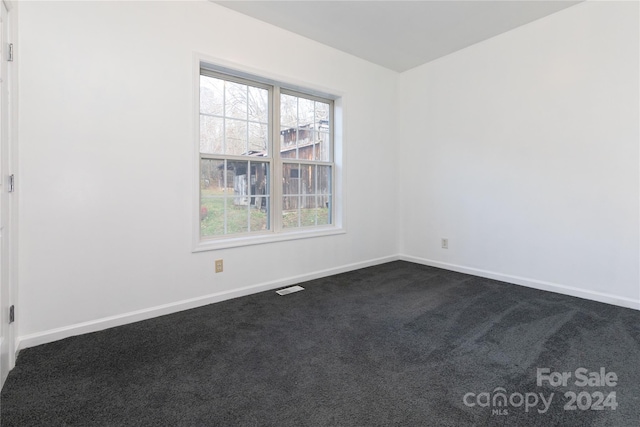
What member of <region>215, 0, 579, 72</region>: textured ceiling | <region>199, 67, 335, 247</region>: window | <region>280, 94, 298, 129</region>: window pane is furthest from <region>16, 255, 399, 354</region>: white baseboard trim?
<region>215, 0, 579, 72</region>: textured ceiling

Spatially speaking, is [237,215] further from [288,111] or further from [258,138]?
[288,111]

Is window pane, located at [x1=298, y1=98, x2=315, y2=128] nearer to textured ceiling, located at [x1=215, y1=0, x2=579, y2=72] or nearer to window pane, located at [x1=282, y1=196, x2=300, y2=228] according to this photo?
textured ceiling, located at [x1=215, y1=0, x2=579, y2=72]

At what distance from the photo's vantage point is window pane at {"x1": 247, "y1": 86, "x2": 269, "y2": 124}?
323cm

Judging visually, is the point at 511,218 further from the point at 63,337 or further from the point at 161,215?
the point at 63,337

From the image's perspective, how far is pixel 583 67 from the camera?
9.33 feet

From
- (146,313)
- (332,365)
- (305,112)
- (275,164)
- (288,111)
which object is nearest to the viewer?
(332,365)

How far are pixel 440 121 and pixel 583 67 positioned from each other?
1.44 metres

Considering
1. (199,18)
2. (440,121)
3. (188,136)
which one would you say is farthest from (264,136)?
(440,121)

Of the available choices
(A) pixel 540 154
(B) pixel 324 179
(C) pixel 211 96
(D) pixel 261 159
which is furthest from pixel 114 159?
(A) pixel 540 154

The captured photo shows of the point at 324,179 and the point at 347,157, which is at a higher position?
the point at 347,157

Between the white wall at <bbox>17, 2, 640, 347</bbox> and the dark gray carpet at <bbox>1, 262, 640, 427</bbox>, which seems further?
the white wall at <bbox>17, 2, 640, 347</bbox>

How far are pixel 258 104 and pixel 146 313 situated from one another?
2.21 meters

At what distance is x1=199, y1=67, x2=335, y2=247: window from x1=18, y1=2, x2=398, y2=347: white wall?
246mm

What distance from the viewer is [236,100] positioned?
3121 mm
